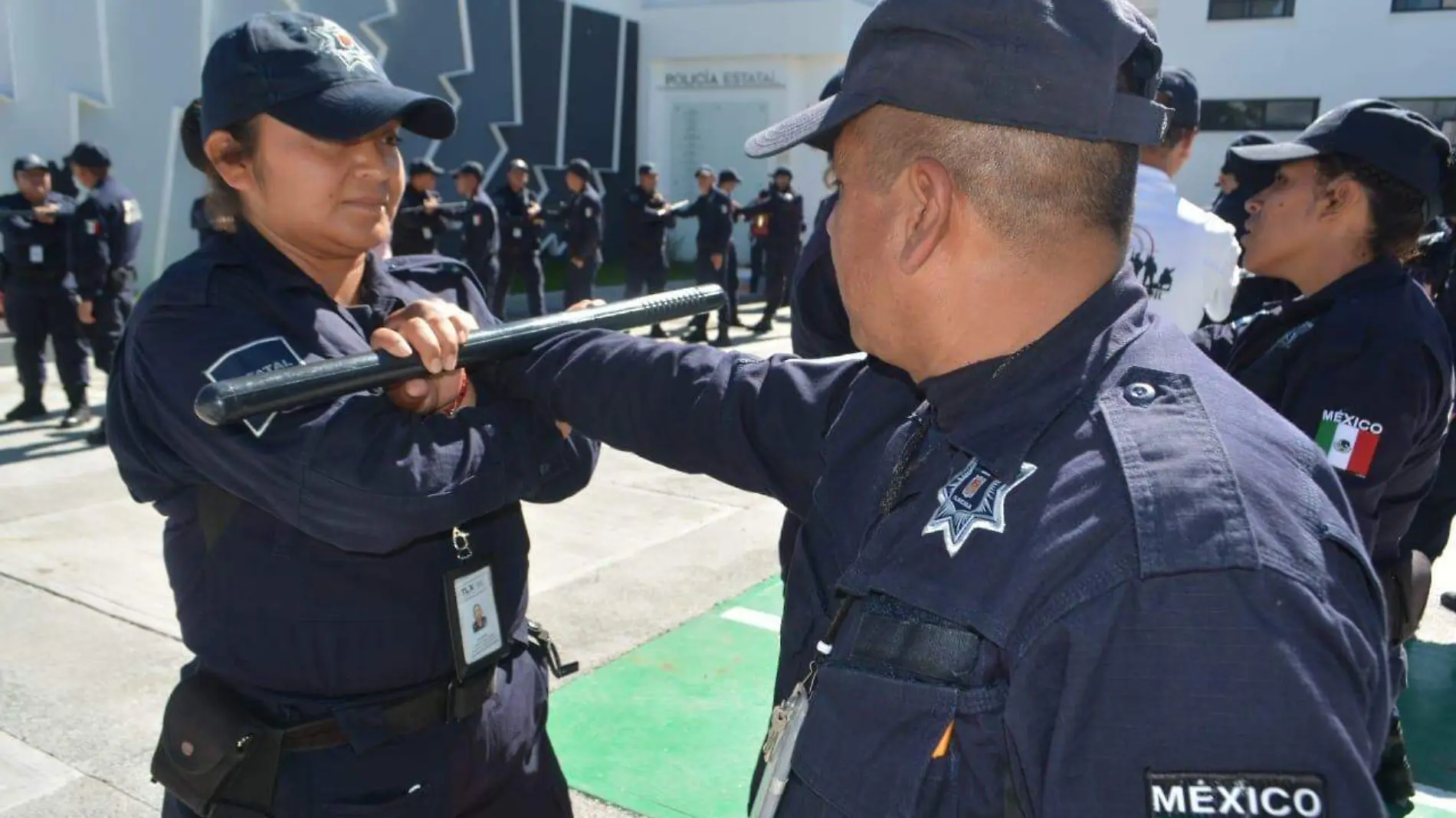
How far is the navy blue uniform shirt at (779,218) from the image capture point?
14.2 metres

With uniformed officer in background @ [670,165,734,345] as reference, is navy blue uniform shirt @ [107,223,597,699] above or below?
above

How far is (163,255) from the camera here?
12.8m

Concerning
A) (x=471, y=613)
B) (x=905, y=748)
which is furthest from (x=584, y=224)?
(x=905, y=748)

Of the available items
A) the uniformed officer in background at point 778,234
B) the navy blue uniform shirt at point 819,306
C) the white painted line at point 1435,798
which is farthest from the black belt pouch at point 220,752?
the uniformed officer in background at point 778,234

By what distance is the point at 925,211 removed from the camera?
1.13 meters

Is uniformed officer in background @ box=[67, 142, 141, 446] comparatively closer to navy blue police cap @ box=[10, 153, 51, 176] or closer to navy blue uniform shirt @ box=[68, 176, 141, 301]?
navy blue uniform shirt @ box=[68, 176, 141, 301]

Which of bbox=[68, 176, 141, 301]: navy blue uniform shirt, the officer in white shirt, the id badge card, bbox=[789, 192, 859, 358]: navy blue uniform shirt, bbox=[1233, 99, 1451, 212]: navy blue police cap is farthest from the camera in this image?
bbox=[68, 176, 141, 301]: navy blue uniform shirt

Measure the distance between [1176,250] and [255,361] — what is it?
243 centimetres

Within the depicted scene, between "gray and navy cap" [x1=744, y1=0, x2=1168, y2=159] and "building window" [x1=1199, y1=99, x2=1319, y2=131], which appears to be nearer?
"gray and navy cap" [x1=744, y1=0, x2=1168, y2=159]

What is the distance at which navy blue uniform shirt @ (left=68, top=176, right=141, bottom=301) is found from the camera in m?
7.63

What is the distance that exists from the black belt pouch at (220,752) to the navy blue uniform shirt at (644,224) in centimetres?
1204

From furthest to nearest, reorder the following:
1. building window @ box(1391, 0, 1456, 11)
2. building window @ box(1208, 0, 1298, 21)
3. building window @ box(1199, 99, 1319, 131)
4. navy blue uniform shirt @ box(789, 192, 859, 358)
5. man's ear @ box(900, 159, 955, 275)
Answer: building window @ box(1208, 0, 1298, 21) < building window @ box(1199, 99, 1319, 131) < building window @ box(1391, 0, 1456, 11) < navy blue uniform shirt @ box(789, 192, 859, 358) < man's ear @ box(900, 159, 955, 275)

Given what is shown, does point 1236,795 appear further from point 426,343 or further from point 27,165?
point 27,165

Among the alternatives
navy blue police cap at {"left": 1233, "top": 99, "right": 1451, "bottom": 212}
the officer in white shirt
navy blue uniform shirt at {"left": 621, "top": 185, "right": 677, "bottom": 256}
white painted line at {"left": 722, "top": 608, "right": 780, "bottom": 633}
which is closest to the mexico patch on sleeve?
navy blue police cap at {"left": 1233, "top": 99, "right": 1451, "bottom": 212}
